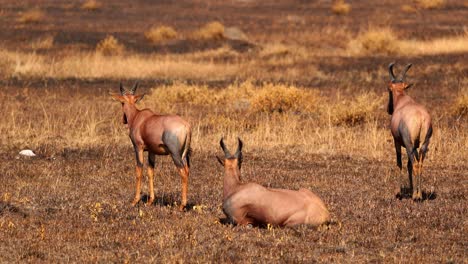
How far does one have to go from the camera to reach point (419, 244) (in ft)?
31.8

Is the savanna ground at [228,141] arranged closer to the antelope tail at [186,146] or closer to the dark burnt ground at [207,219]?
the dark burnt ground at [207,219]

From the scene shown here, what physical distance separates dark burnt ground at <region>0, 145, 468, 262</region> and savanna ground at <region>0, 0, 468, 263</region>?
0.03m

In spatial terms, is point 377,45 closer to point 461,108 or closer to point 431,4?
point 461,108

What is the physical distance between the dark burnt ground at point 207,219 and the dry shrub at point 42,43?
24658 mm

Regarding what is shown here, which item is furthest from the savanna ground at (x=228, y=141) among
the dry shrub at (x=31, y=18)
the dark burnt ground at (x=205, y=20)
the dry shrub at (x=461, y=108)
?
the dry shrub at (x=31, y=18)

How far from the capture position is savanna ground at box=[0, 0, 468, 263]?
972 cm

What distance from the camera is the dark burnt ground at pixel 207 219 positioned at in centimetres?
930

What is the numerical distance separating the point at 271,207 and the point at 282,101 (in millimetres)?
13375

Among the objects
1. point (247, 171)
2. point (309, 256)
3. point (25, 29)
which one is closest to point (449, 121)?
point (247, 171)

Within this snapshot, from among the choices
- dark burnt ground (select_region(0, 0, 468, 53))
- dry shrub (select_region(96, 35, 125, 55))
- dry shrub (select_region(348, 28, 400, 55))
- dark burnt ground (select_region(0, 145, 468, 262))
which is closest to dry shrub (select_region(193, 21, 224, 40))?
dark burnt ground (select_region(0, 0, 468, 53))

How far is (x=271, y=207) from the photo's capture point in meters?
9.95

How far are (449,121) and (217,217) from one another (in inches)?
447

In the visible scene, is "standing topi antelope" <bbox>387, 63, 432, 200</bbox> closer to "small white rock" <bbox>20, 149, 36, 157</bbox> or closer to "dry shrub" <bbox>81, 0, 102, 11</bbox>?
"small white rock" <bbox>20, 149, 36, 157</bbox>

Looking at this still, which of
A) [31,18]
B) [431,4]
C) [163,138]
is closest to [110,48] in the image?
[31,18]
